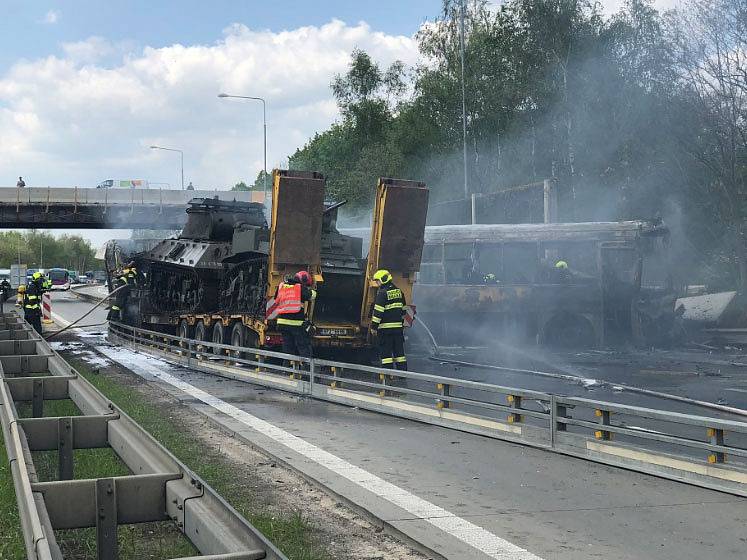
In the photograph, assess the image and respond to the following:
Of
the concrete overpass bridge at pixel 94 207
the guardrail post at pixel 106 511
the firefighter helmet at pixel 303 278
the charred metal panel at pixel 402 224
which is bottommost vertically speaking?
the guardrail post at pixel 106 511

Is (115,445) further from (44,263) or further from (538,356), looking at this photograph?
(44,263)

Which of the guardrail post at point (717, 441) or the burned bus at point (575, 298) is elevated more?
the burned bus at point (575, 298)

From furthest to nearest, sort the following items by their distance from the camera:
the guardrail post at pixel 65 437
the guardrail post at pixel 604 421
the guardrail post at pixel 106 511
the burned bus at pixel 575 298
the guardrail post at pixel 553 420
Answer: the burned bus at pixel 575 298 < the guardrail post at pixel 553 420 < the guardrail post at pixel 604 421 < the guardrail post at pixel 65 437 < the guardrail post at pixel 106 511

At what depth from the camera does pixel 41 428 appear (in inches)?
231

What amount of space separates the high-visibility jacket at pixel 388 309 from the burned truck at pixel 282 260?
127 centimetres

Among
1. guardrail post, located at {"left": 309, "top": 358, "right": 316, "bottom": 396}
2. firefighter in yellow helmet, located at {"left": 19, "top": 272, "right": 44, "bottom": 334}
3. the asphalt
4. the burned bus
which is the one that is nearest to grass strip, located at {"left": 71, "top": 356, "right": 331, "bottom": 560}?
the asphalt

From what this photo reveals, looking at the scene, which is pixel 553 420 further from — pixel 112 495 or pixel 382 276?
pixel 382 276

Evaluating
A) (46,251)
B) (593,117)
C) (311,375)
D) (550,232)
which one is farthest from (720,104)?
(46,251)

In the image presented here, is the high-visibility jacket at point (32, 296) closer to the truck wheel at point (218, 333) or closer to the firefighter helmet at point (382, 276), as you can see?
the truck wheel at point (218, 333)

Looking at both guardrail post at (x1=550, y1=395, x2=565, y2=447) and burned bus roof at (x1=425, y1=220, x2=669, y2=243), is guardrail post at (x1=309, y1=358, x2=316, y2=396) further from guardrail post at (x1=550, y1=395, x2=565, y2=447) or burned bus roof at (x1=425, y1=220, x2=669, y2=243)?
burned bus roof at (x1=425, y1=220, x2=669, y2=243)

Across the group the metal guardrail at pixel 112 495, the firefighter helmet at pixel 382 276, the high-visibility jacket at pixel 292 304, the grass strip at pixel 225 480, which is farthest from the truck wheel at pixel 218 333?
the metal guardrail at pixel 112 495

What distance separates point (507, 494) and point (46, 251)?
14714 cm

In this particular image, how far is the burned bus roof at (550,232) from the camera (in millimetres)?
21406

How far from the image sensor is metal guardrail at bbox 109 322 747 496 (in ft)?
23.4
